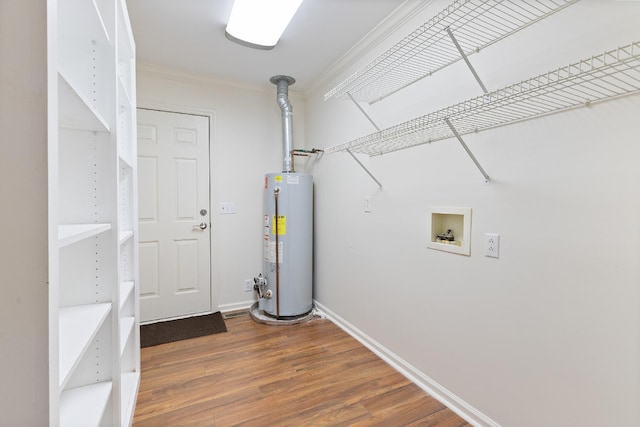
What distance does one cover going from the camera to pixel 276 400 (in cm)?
172

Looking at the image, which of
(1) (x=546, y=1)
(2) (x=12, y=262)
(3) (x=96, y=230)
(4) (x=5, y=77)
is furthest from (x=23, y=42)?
(1) (x=546, y=1)

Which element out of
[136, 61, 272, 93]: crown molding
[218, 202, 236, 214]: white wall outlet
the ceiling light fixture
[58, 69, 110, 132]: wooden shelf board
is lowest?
[218, 202, 236, 214]: white wall outlet

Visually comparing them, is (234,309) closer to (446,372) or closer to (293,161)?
(293,161)

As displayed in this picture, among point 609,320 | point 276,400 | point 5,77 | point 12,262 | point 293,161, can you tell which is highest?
point 293,161

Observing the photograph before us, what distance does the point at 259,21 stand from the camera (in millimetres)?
1970

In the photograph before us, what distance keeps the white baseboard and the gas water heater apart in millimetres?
536

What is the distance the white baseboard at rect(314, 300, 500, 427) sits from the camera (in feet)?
5.01

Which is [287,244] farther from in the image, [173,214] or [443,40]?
[443,40]

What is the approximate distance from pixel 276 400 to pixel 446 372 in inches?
39.0

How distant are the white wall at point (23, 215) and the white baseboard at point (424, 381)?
5.77 ft

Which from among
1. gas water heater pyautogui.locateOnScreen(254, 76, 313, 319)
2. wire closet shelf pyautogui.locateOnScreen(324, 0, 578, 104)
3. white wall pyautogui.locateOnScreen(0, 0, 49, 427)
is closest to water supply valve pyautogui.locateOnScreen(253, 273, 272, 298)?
gas water heater pyautogui.locateOnScreen(254, 76, 313, 319)

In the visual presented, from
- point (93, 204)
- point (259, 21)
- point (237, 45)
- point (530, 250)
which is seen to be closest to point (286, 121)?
point (237, 45)

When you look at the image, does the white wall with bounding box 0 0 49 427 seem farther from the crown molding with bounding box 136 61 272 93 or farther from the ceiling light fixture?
the crown molding with bounding box 136 61 272 93

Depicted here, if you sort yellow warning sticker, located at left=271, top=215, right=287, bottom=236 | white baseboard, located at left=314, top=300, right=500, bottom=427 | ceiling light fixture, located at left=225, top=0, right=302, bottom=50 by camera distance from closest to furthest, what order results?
white baseboard, located at left=314, top=300, right=500, bottom=427 → ceiling light fixture, located at left=225, top=0, right=302, bottom=50 → yellow warning sticker, located at left=271, top=215, right=287, bottom=236
